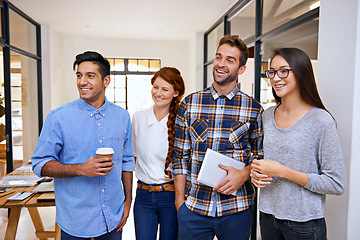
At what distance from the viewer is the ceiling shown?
4098 mm

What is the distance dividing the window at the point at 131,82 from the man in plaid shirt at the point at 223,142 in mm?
6045

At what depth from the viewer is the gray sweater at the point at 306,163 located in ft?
3.92

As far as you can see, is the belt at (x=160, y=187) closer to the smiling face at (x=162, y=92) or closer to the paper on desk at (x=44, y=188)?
the smiling face at (x=162, y=92)

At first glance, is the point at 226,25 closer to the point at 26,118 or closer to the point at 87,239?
the point at 26,118

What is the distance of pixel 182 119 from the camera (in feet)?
5.22

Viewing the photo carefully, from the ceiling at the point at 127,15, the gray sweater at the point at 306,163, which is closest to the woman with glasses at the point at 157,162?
the gray sweater at the point at 306,163

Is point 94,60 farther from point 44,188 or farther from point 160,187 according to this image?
point 44,188

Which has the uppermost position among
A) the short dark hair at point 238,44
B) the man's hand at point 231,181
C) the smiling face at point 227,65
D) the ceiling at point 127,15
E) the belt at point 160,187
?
the ceiling at point 127,15

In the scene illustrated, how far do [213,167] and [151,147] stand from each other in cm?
51

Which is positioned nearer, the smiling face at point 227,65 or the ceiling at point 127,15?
the smiling face at point 227,65

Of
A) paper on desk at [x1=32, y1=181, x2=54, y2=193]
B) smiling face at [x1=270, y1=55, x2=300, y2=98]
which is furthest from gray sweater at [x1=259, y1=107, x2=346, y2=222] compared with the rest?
paper on desk at [x1=32, y1=181, x2=54, y2=193]

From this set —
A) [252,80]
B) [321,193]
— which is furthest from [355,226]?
[252,80]

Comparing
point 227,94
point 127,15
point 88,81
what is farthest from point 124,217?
point 127,15

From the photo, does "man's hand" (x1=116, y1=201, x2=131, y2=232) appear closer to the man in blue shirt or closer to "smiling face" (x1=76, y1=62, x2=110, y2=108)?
the man in blue shirt
